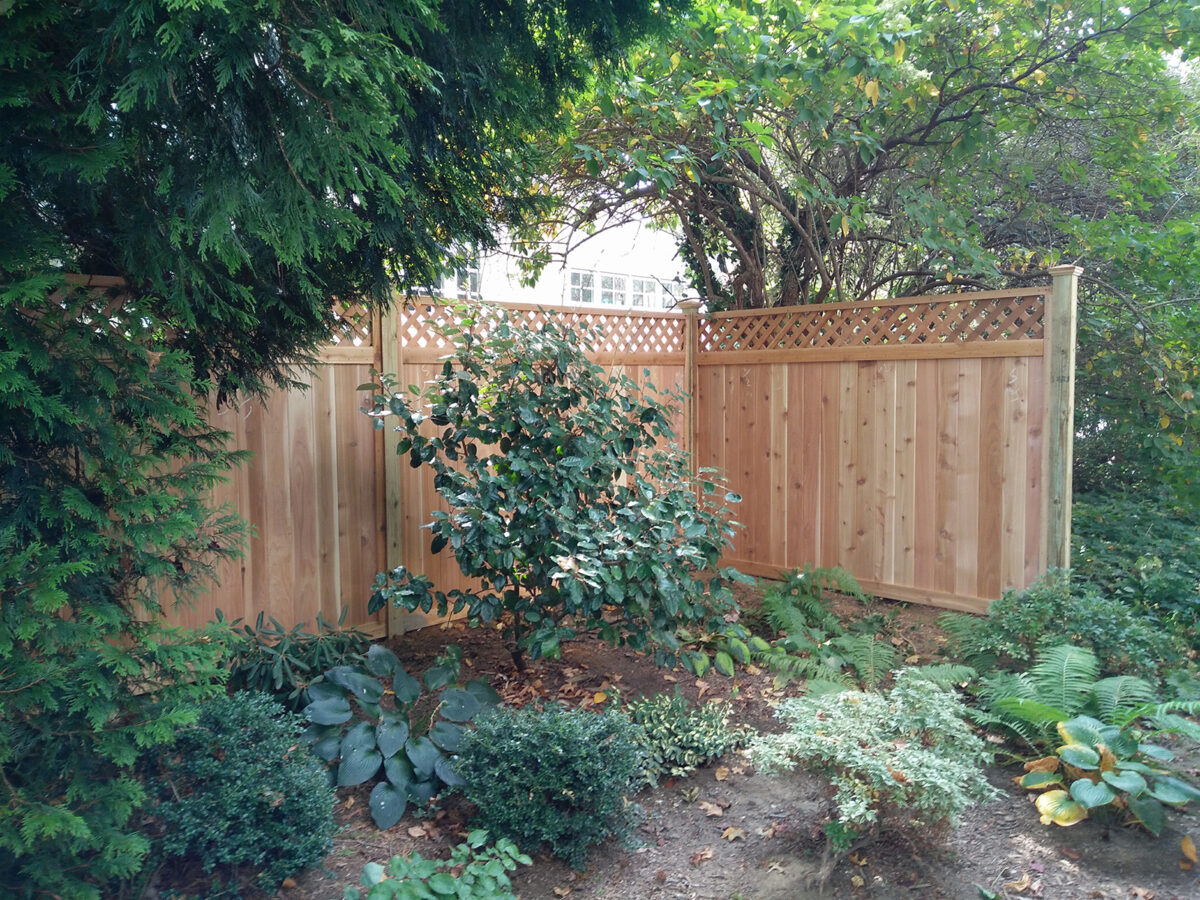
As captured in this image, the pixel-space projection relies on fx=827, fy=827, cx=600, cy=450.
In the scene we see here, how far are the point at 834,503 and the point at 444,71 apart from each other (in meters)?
4.12

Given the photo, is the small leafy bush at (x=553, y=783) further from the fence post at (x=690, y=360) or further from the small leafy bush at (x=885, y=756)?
the fence post at (x=690, y=360)

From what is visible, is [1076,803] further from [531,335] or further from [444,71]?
[444,71]

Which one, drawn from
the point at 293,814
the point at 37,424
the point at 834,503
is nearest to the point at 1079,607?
the point at 834,503

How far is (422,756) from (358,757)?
223 mm

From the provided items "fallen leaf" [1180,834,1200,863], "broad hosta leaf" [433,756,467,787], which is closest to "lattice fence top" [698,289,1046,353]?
"fallen leaf" [1180,834,1200,863]

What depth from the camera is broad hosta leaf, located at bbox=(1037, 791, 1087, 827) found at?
276cm

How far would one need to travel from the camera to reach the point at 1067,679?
333cm

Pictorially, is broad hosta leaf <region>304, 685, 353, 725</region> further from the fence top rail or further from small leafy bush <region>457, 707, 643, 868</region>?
the fence top rail

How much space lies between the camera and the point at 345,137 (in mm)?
1927

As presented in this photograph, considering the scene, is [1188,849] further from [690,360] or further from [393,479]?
[690,360]

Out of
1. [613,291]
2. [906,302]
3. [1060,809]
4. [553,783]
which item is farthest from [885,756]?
[613,291]

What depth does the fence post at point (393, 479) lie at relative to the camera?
14.7 ft

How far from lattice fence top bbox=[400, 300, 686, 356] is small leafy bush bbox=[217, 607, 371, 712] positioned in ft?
5.32

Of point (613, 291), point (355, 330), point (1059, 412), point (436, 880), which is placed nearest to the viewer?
point (436, 880)
